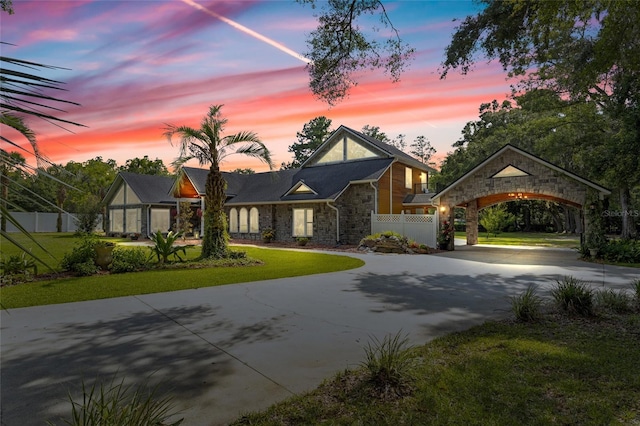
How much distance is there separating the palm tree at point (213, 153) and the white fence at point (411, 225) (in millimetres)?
9215

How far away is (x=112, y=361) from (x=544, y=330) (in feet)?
18.9

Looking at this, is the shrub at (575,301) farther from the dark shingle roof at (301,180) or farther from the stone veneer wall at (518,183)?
the dark shingle roof at (301,180)

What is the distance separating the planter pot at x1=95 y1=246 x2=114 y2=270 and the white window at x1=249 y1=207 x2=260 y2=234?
49.3ft

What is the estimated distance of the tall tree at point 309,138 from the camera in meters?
57.4

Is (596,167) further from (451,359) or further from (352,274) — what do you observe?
(451,359)

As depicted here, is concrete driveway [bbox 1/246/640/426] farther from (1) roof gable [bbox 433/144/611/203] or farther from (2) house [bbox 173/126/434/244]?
(2) house [bbox 173/126/434/244]

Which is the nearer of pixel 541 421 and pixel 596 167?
pixel 541 421

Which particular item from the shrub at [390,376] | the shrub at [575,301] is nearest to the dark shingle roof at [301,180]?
the shrub at [575,301]

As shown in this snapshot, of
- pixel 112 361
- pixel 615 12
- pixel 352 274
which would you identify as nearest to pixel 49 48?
pixel 112 361

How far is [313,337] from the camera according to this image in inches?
198

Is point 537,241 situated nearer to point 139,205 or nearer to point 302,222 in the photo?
point 302,222

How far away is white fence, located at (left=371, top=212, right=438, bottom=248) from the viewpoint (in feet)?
64.1

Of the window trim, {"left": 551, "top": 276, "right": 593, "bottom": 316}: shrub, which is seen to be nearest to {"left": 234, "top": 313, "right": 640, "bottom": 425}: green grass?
{"left": 551, "top": 276, "right": 593, "bottom": 316}: shrub

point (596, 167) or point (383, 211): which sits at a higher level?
point (596, 167)
